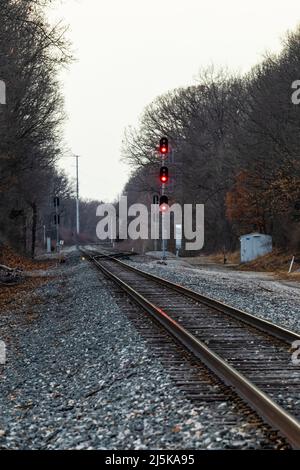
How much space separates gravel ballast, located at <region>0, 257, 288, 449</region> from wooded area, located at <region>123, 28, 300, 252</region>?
23.6 metres

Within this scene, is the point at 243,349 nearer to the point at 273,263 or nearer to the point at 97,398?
the point at 97,398

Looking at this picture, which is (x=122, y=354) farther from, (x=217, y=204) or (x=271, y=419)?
(x=217, y=204)

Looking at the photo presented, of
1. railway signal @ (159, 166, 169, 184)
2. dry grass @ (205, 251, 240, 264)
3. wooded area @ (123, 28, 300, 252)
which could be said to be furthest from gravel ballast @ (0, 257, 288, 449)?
dry grass @ (205, 251, 240, 264)

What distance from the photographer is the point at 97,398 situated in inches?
295

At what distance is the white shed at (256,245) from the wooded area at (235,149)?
2.22 ft

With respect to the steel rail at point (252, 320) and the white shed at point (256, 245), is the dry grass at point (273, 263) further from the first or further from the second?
the steel rail at point (252, 320)

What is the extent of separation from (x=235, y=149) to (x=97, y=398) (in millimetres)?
44737

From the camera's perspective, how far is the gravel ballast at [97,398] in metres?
5.80

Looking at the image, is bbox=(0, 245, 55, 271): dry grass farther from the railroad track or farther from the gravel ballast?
the gravel ballast

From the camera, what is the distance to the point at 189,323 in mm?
12695

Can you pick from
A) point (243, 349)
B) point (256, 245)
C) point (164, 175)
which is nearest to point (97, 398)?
point (243, 349)

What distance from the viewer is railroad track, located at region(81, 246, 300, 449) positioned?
6434mm

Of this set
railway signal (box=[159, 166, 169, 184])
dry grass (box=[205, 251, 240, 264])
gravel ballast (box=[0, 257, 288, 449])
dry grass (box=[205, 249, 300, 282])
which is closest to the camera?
gravel ballast (box=[0, 257, 288, 449])

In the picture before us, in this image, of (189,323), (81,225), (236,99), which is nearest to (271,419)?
(189,323)
